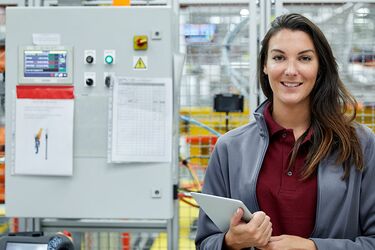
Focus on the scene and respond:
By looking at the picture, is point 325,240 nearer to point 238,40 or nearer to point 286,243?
point 286,243

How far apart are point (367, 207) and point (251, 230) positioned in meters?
0.38

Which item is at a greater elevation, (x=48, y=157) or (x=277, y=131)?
(x=277, y=131)

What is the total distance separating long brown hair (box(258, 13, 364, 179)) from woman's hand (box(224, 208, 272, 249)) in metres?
0.20

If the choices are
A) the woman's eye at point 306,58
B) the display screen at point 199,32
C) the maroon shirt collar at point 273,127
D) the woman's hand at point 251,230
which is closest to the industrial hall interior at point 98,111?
the display screen at point 199,32

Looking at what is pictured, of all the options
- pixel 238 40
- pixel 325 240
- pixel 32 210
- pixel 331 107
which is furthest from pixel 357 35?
pixel 32 210

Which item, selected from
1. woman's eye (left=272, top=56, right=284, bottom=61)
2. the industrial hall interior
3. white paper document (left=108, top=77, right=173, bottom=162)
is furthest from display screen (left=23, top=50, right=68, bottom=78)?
woman's eye (left=272, top=56, right=284, bottom=61)

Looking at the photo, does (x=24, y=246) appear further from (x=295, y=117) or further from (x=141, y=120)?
(x=295, y=117)

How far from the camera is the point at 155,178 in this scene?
7.87 ft

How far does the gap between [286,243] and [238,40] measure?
147cm

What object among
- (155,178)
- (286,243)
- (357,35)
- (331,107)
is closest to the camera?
(286,243)

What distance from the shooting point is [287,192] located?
4.98 ft

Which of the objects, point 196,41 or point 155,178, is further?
point 196,41

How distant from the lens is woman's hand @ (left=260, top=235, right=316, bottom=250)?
4.79 ft

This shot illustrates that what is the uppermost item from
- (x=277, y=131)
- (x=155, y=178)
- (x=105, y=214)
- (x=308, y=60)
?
(x=308, y=60)
